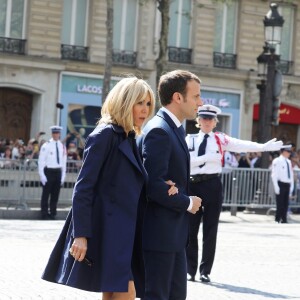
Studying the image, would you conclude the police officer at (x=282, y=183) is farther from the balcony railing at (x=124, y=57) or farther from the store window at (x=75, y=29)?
the balcony railing at (x=124, y=57)

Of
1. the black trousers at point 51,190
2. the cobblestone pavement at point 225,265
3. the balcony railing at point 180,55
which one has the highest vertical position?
the balcony railing at point 180,55

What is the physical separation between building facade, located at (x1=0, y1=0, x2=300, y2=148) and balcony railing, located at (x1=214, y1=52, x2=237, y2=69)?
0.12 feet

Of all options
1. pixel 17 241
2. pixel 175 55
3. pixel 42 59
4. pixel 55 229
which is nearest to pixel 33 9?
pixel 42 59

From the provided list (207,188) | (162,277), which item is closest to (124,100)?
(162,277)

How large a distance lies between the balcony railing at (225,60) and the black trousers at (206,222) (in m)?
28.8

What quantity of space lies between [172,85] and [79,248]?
173 centimetres

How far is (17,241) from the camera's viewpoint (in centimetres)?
1684

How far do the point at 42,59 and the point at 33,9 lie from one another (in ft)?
5.16

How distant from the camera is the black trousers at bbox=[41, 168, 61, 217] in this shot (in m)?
24.8

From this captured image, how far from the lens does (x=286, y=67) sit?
141 feet

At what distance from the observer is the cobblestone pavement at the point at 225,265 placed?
1127cm

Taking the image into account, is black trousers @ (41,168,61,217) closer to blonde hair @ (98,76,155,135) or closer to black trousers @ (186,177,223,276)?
black trousers @ (186,177,223,276)

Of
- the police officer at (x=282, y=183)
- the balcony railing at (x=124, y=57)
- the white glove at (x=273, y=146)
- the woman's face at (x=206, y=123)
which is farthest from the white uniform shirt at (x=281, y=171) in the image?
the white glove at (x=273, y=146)

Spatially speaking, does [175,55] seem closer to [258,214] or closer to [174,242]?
[258,214]
